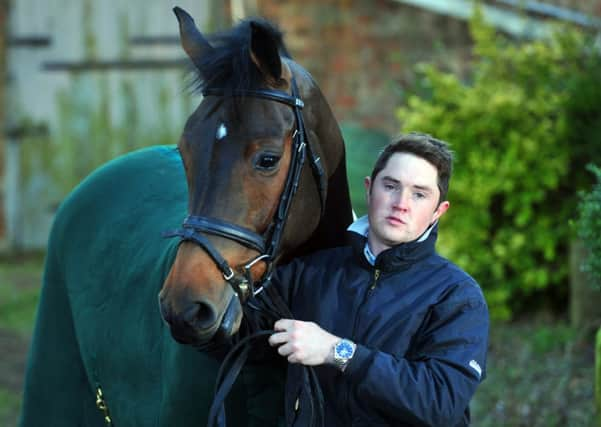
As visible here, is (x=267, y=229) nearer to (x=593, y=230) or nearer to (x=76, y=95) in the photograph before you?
(x=593, y=230)

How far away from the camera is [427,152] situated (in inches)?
95.6

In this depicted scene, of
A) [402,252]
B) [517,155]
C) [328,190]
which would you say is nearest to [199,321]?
[402,252]

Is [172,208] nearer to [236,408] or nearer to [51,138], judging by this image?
[236,408]

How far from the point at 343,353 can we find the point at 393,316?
0.19 metres

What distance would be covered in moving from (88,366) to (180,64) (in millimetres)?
5843

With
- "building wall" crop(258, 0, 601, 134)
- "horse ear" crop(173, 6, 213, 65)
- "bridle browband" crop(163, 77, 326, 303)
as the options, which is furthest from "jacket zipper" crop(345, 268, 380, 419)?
"building wall" crop(258, 0, 601, 134)

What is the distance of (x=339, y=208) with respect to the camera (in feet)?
9.34

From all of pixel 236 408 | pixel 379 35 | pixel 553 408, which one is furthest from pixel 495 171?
pixel 236 408

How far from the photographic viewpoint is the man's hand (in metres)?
2.20

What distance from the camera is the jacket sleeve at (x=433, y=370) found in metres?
2.19

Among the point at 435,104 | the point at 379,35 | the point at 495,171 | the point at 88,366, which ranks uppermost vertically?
the point at 379,35

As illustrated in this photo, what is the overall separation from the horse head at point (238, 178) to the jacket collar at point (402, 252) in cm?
20

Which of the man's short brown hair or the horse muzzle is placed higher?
the man's short brown hair

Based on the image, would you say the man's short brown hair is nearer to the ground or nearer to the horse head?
the horse head
